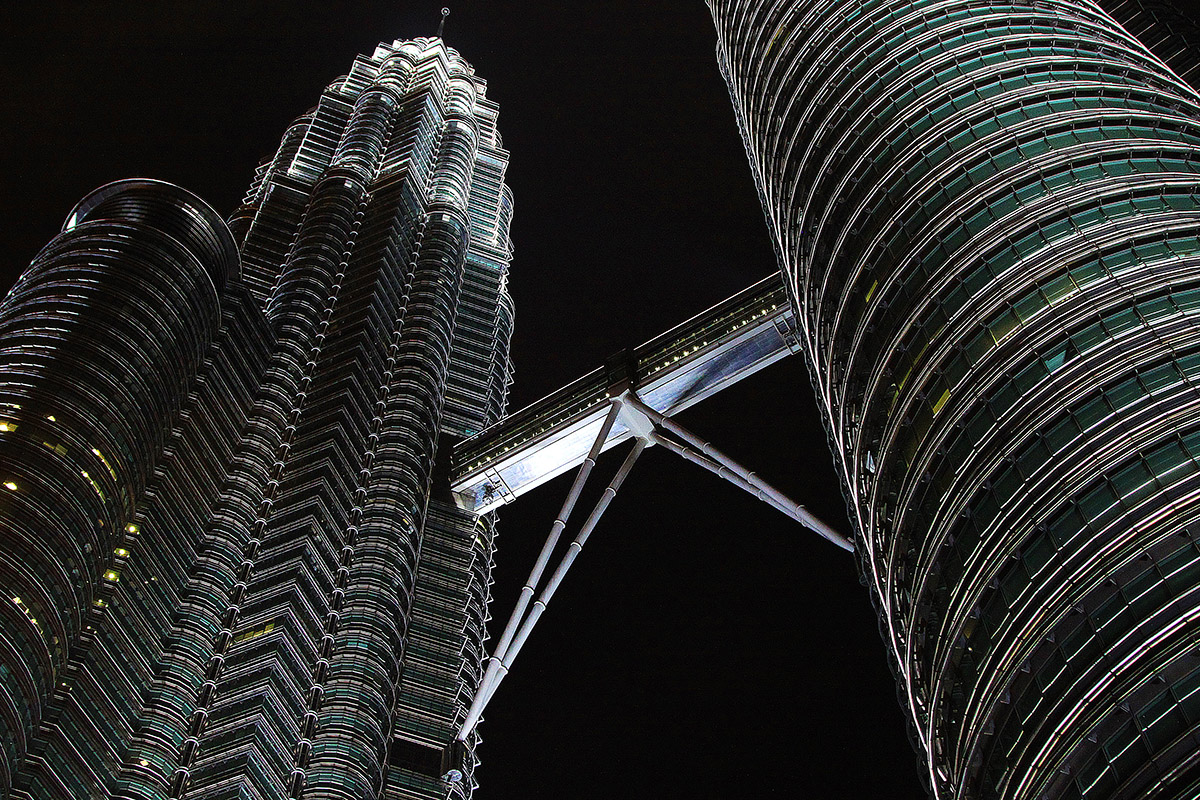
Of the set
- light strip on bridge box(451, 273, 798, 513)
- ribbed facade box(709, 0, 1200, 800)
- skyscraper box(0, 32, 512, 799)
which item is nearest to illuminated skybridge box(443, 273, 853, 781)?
light strip on bridge box(451, 273, 798, 513)

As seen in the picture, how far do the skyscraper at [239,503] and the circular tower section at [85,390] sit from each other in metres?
0.13

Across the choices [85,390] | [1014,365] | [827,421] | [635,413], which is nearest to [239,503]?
[85,390]

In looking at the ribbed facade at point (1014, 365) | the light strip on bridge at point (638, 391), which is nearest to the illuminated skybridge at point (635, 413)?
the light strip on bridge at point (638, 391)

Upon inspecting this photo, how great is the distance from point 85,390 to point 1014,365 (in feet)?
136

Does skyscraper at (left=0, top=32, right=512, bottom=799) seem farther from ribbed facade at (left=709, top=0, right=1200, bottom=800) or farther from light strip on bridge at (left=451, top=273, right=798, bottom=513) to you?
ribbed facade at (left=709, top=0, right=1200, bottom=800)

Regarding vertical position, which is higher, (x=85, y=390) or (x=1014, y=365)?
(x=85, y=390)

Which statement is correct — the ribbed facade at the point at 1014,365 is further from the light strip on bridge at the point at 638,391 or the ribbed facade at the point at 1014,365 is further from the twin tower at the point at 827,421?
the light strip on bridge at the point at 638,391

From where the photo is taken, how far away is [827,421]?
53500 mm

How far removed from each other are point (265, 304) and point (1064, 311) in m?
66.4

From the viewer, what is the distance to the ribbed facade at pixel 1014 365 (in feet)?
104

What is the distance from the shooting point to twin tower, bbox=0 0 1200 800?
3428cm

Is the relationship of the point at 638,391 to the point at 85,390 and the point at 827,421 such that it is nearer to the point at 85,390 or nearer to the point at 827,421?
the point at 827,421

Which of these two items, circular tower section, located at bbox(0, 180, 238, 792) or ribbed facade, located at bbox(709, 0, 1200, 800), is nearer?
ribbed facade, located at bbox(709, 0, 1200, 800)

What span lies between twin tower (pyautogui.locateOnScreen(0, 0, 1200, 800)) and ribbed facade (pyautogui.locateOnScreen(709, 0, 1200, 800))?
0.12 m
